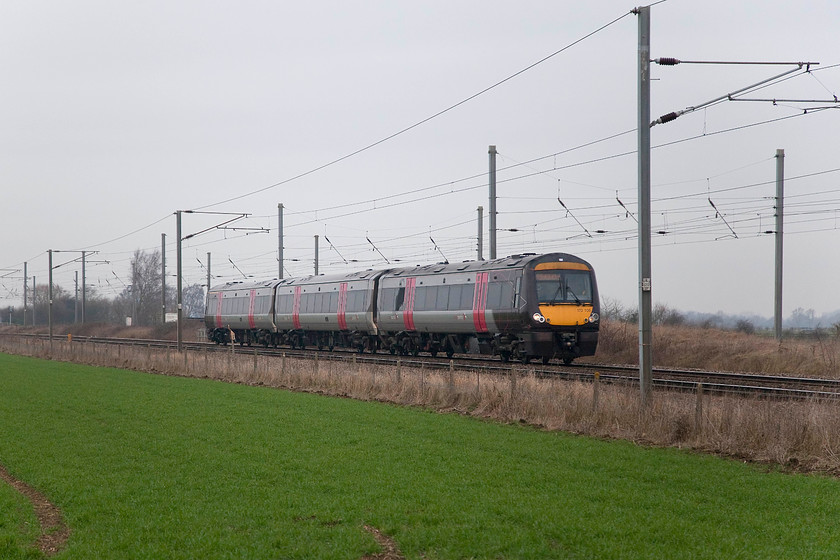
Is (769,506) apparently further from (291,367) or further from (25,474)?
(291,367)

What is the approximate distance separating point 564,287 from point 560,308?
0.73 meters

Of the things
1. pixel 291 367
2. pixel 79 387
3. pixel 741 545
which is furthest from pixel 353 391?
pixel 741 545

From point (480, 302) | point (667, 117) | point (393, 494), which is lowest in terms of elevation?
point (393, 494)

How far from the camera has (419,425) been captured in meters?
16.3

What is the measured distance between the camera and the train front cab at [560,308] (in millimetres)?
27469

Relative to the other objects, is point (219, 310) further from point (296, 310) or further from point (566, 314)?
point (566, 314)

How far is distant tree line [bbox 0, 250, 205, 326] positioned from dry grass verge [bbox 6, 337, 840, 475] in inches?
2426

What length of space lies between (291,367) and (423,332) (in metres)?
7.83

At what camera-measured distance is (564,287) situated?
28.1 m

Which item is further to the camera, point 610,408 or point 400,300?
point 400,300

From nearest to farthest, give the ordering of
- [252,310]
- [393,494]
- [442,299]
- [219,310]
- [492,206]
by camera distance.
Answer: [393,494], [492,206], [442,299], [252,310], [219,310]

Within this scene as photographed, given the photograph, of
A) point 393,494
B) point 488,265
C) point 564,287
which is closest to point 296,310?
point 488,265

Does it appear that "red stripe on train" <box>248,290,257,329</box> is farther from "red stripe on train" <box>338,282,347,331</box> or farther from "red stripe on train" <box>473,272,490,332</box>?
"red stripe on train" <box>473,272,490,332</box>

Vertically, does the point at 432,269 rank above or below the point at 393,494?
above
